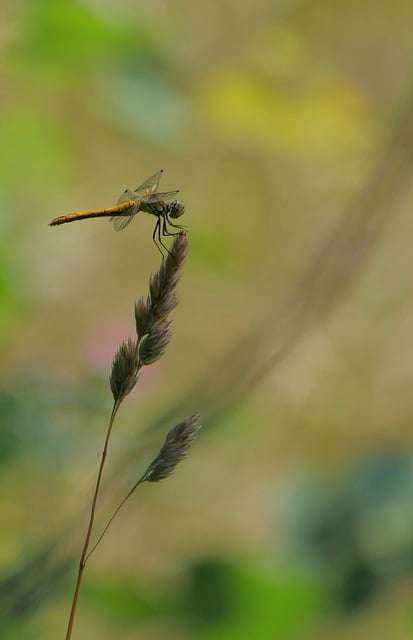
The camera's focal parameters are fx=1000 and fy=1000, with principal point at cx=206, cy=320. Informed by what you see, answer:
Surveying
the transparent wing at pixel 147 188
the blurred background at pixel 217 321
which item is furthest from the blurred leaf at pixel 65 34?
the transparent wing at pixel 147 188

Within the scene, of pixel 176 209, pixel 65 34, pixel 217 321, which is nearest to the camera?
pixel 176 209

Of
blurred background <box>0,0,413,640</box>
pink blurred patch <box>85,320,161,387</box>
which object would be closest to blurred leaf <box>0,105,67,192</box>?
blurred background <box>0,0,413,640</box>

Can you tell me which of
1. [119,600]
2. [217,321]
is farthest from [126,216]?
[217,321]

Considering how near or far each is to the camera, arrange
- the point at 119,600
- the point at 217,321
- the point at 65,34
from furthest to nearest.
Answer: the point at 217,321
the point at 65,34
the point at 119,600

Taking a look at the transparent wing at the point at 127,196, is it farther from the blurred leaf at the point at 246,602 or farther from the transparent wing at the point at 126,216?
the blurred leaf at the point at 246,602

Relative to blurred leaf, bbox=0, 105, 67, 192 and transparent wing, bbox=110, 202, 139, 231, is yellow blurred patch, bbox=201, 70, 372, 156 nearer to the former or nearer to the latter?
blurred leaf, bbox=0, 105, 67, 192

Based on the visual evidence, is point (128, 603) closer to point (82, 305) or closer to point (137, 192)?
point (137, 192)

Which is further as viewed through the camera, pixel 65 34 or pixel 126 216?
pixel 65 34

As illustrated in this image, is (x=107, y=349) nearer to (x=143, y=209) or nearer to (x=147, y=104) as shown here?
(x=147, y=104)
